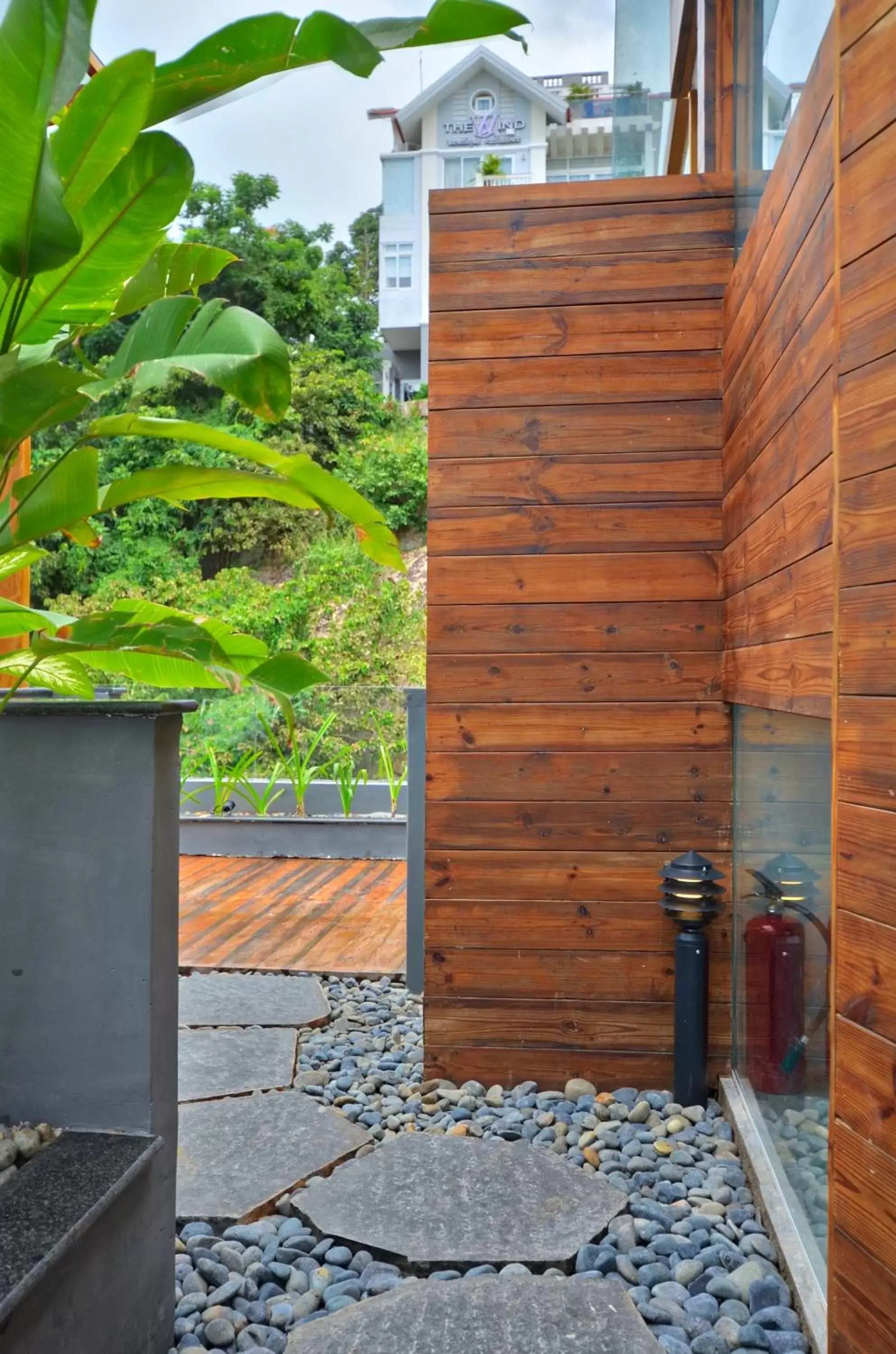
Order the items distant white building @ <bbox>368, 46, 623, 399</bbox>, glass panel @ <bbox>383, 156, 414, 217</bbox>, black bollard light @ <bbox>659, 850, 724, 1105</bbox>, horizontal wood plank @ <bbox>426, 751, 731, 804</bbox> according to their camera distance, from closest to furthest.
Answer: black bollard light @ <bbox>659, 850, 724, 1105</bbox>, horizontal wood plank @ <bbox>426, 751, 731, 804</bbox>, distant white building @ <bbox>368, 46, 623, 399</bbox>, glass panel @ <bbox>383, 156, 414, 217</bbox>

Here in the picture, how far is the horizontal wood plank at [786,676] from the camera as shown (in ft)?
4.61

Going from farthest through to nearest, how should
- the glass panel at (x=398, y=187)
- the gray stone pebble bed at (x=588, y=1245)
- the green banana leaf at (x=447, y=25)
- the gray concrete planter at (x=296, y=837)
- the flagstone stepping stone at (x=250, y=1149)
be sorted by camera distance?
1. the glass panel at (x=398, y=187)
2. the gray concrete planter at (x=296, y=837)
3. the flagstone stepping stone at (x=250, y=1149)
4. the gray stone pebble bed at (x=588, y=1245)
5. the green banana leaf at (x=447, y=25)

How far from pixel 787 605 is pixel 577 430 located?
0.98 meters

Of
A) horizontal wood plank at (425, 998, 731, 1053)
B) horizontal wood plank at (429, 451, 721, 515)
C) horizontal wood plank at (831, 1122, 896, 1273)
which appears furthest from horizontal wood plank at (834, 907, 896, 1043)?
horizontal wood plank at (429, 451, 721, 515)

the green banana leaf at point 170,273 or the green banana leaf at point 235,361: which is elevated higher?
the green banana leaf at point 170,273

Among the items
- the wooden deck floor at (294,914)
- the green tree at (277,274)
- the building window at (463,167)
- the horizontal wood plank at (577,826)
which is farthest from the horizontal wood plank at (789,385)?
the building window at (463,167)

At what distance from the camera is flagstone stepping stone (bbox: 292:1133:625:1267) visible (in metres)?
1.73

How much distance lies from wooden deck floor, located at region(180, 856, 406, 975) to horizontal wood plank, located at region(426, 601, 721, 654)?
1.49 metres

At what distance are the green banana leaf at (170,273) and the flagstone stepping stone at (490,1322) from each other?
1421 millimetres

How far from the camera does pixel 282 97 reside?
98.7ft

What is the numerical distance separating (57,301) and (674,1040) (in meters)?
1.98

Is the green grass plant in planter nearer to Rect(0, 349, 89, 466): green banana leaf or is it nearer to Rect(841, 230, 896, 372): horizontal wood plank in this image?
Rect(0, 349, 89, 466): green banana leaf

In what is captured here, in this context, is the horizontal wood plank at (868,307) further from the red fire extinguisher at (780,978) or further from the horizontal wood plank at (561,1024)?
the horizontal wood plank at (561,1024)

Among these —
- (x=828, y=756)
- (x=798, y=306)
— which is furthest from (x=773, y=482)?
(x=828, y=756)
